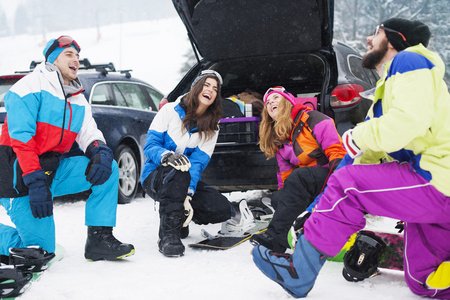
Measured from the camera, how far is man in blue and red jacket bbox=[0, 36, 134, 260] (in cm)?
288

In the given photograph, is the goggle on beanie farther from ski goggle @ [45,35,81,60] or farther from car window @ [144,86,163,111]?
car window @ [144,86,163,111]

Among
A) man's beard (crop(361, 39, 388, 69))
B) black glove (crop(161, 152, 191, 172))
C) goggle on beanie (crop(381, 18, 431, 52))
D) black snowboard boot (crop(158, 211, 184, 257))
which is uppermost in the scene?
goggle on beanie (crop(381, 18, 431, 52))

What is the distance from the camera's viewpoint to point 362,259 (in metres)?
2.53

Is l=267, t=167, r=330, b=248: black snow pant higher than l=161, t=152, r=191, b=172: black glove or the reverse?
the reverse

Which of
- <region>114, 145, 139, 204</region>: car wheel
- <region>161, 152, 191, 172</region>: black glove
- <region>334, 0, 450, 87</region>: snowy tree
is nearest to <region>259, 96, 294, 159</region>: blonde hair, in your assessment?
<region>161, 152, 191, 172</region>: black glove

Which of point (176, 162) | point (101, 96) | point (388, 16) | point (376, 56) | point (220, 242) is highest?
point (376, 56)

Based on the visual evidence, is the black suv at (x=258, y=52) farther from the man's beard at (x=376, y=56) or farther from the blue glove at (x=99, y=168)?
the man's beard at (x=376, y=56)

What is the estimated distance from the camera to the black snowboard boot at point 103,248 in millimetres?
3104

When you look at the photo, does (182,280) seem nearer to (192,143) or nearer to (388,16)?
(192,143)

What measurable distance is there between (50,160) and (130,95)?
3.41 m

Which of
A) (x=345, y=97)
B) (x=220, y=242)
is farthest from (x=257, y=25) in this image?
(x=220, y=242)

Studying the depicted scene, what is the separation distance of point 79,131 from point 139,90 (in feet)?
11.4

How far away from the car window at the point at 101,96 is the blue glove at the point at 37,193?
9.07ft

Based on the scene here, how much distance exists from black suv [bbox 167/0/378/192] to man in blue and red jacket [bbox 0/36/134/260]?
4.30ft
